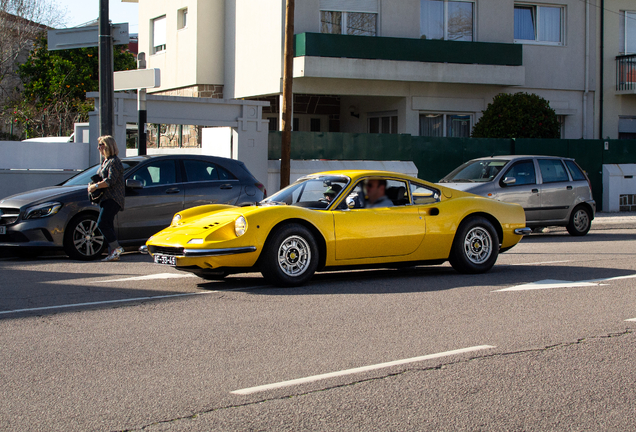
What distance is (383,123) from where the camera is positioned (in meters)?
26.5

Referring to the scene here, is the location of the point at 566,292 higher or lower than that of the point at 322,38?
lower

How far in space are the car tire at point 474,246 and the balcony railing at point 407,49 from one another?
45.8ft

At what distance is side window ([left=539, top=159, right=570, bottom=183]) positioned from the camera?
15867 mm

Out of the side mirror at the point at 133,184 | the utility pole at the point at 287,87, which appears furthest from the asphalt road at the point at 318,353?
the utility pole at the point at 287,87

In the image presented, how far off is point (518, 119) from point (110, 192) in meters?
15.9

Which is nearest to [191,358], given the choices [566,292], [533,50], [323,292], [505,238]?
A: [323,292]

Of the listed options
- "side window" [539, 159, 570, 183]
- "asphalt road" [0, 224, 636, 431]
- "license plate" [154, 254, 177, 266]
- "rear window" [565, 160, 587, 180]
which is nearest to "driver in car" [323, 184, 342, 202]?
"asphalt road" [0, 224, 636, 431]

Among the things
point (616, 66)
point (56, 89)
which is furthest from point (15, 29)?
point (616, 66)

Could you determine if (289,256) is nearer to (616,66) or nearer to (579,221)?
(579,221)

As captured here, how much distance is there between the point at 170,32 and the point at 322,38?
8568 mm

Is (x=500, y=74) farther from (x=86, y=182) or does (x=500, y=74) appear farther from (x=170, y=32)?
(x=86, y=182)

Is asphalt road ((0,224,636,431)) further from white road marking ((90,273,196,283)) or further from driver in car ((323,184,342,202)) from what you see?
driver in car ((323,184,342,202))

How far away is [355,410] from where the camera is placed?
4258 mm

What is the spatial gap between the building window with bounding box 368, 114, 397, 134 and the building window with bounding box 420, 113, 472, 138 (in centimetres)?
103
